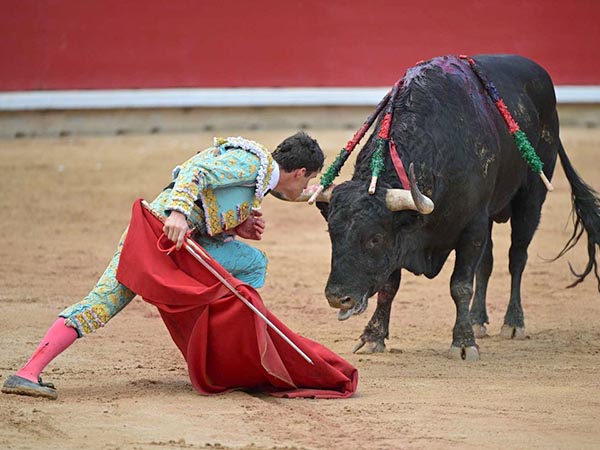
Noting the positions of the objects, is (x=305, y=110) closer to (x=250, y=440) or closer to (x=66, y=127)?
(x=66, y=127)

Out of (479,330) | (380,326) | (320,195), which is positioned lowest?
(479,330)

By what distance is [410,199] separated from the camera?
15.1 feet

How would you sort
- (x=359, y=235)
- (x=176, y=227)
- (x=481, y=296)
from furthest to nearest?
(x=481, y=296), (x=359, y=235), (x=176, y=227)

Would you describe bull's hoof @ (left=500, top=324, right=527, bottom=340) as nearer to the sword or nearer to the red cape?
the red cape

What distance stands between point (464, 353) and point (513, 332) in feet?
2.29

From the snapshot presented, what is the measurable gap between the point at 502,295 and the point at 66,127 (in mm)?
4869

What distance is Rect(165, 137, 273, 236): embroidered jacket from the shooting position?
13.3 feet

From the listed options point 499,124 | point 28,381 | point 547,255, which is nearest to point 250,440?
point 28,381

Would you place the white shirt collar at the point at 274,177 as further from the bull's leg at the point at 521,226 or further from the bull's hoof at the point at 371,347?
the bull's leg at the point at 521,226

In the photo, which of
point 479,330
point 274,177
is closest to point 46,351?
point 274,177

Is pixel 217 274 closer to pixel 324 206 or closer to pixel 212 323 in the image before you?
pixel 212 323

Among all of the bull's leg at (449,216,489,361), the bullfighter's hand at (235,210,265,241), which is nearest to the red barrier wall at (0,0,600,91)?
the bull's leg at (449,216,489,361)

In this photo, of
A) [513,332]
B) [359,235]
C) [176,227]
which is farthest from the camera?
[513,332]

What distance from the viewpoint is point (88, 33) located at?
34.8 feet
